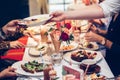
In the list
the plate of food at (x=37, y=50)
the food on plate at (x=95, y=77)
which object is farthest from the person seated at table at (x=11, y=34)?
the food on plate at (x=95, y=77)

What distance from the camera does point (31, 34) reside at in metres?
2.83

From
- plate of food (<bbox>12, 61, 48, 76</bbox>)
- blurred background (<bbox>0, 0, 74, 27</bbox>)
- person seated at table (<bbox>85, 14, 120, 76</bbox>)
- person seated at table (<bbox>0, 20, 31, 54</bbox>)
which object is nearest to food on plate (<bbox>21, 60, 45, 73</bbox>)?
plate of food (<bbox>12, 61, 48, 76</bbox>)

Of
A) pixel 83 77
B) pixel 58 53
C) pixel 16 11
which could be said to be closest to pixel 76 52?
pixel 58 53

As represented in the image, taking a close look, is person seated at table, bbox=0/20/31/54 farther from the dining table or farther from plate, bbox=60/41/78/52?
plate, bbox=60/41/78/52

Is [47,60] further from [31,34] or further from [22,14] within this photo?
[22,14]

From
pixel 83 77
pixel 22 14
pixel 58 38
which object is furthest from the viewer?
pixel 22 14

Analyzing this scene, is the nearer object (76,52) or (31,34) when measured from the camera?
(76,52)

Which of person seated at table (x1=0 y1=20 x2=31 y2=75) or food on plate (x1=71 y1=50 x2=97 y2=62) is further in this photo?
person seated at table (x1=0 y1=20 x2=31 y2=75)

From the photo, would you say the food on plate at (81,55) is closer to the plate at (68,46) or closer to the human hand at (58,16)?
the plate at (68,46)

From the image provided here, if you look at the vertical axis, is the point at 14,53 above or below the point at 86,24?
below

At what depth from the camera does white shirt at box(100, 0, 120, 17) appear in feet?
7.89

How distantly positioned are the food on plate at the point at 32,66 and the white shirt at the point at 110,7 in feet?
2.37

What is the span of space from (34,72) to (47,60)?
0.76 ft

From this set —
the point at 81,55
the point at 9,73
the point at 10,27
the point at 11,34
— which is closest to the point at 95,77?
the point at 81,55
